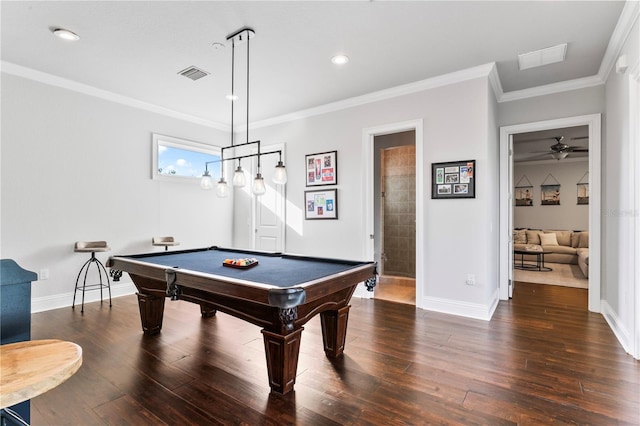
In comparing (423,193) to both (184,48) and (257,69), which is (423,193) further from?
(184,48)

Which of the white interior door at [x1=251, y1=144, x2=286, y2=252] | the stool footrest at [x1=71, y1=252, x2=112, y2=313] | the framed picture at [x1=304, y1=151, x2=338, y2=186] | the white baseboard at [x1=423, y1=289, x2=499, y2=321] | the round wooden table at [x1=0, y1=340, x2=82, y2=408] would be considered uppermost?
the framed picture at [x1=304, y1=151, x2=338, y2=186]

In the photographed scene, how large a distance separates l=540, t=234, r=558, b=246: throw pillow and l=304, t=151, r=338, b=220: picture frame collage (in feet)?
19.7

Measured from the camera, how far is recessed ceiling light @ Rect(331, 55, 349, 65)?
3.36m

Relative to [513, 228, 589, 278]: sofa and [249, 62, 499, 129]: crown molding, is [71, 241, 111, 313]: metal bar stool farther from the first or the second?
[513, 228, 589, 278]: sofa

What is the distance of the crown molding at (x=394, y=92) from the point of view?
3644 mm

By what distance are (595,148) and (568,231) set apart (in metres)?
5.30

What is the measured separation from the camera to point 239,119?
18.5 ft

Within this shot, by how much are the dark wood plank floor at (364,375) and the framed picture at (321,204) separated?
172 cm

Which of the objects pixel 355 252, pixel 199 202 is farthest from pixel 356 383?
pixel 199 202

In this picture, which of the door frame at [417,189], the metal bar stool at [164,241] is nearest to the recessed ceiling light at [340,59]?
the door frame at [417,189]

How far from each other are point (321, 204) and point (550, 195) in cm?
707

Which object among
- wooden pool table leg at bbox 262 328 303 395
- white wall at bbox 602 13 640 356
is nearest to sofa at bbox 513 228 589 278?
white wall at bbox 602 13 640 356

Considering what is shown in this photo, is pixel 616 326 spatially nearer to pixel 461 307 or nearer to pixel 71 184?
pixel 461 307

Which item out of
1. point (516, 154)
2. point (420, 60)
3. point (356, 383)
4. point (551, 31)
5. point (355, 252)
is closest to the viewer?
point (356, 383)
